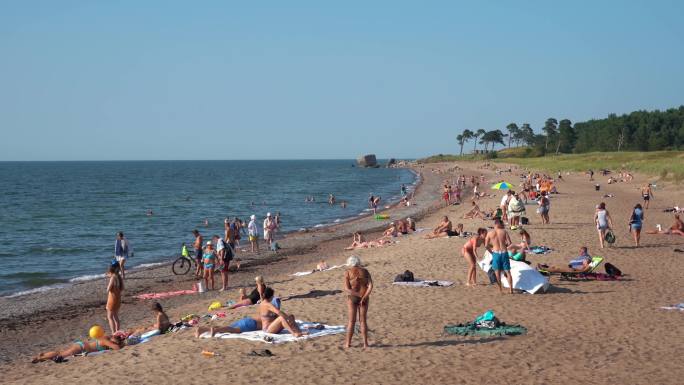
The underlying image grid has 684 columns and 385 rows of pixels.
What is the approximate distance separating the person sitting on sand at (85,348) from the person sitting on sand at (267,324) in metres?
1.51

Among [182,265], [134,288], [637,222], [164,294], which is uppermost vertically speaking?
[637,222]

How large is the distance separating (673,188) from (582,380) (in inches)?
1600

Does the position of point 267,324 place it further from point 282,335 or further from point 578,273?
point 578,273

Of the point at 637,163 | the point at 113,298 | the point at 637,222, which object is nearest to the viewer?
the point at 113,298

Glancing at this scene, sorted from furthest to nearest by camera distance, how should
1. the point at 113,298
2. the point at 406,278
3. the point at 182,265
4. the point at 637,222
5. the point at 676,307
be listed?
the point at 182,265, the point at 637,222, the point at 406,278, the point at 113,298, the point at 676,307

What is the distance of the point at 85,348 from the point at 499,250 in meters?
8.53

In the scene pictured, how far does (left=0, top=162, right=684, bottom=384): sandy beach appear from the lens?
29.2 feet

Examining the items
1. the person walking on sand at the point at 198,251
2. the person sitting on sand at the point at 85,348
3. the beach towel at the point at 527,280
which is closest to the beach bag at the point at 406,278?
the beach towel at the point at 527,280

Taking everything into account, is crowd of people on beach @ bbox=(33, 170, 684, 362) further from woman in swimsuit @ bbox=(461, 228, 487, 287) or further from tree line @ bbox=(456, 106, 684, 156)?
tree line @ bbox=(456, 106, 684, 156)

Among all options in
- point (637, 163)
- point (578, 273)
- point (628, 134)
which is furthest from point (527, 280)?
point (628, 134)

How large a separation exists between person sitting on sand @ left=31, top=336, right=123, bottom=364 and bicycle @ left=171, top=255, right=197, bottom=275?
10.4 meters

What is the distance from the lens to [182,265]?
21.9 meters

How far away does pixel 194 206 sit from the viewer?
2213 inches

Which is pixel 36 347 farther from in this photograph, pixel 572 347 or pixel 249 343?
pixel 572 347
